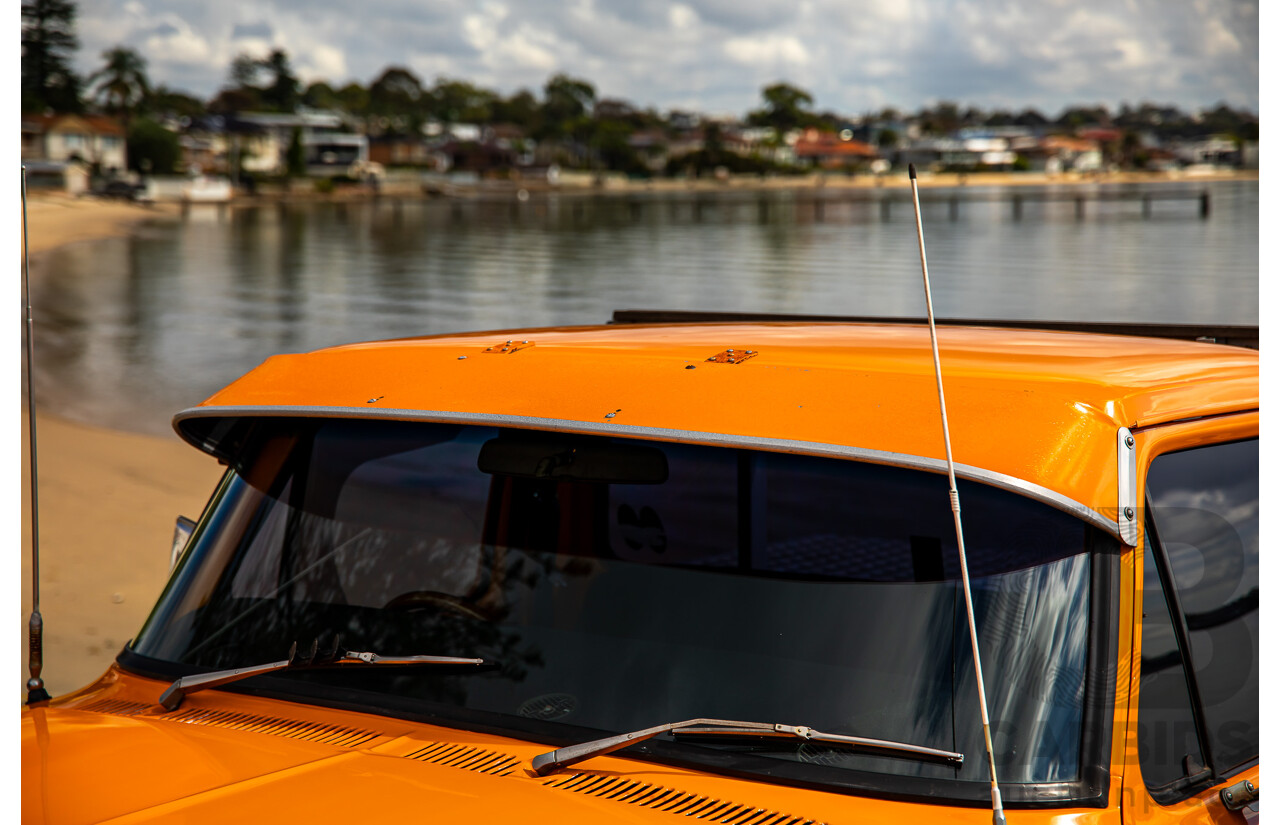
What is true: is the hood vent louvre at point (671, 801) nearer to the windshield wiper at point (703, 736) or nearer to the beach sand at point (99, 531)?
the windshield wiper at point (703, 736)

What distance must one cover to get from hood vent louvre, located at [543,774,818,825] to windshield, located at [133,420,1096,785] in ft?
0.30

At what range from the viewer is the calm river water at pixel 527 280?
29281 millimetres

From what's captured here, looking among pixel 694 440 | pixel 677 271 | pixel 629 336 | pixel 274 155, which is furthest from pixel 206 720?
pixel 274 155

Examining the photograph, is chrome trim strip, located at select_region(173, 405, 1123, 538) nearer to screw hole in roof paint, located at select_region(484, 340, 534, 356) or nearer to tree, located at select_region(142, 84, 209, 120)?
screw hole in roof paint, located at select_region(484, 340, 534, 356)

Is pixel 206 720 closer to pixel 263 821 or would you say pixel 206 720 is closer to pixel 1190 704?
pixel 263 821

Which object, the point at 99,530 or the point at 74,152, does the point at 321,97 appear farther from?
the point at 99,530

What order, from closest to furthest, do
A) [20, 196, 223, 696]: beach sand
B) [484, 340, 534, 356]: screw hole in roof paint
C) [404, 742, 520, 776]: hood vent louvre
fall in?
[404, 742, 520, 776]: hood vent louvre → [484, 340, 534, 356]: screw hole in roof paint → [20, 196, 223, 696]: beach sand

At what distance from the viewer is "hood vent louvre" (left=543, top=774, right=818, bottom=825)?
1.52 meters

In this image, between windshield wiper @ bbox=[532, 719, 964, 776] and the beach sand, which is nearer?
windshield wiper @ bbox=[532, 719, 964, 776]

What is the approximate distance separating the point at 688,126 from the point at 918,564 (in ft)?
555

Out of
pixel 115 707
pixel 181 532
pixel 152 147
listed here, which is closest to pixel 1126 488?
pixel 115 707

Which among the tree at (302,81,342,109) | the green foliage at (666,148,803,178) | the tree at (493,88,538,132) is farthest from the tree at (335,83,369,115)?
the green foliage at (666,148,803,178)

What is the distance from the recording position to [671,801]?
157 centimetres

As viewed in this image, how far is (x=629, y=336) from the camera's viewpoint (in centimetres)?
243
